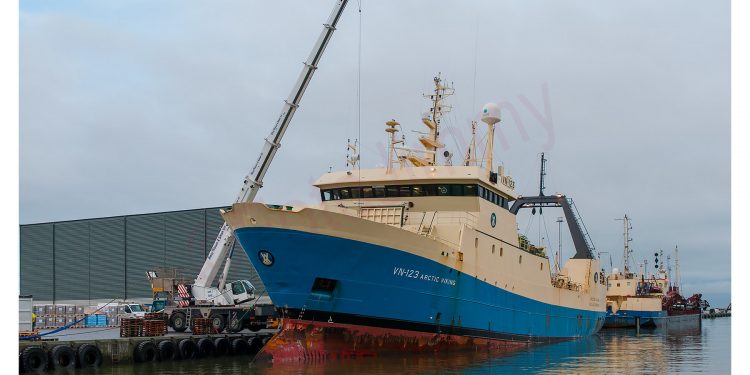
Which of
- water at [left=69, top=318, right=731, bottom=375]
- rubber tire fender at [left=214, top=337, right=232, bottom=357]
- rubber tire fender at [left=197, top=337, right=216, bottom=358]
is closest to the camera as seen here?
water at [left=69, top=318, right=731, bottom=375]

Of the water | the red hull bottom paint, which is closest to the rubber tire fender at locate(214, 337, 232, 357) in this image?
the water

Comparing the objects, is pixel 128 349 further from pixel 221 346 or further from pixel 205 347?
pixel 221 346

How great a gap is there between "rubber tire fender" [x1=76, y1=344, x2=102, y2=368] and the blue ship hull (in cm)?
608

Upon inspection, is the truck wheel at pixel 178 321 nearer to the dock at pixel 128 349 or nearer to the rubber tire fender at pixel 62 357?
the dock at pixel 128 349

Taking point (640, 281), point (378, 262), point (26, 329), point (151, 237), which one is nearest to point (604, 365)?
point (378, 262)

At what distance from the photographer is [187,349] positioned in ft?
96.5

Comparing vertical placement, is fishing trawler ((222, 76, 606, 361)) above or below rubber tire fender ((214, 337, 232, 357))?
above

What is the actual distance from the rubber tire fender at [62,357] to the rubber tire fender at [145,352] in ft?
7.99

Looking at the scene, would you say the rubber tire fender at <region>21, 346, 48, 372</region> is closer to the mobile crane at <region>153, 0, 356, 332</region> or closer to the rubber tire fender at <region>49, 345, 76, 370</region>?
the rubber tire fender at <region>49, 345, 76, 370</region>

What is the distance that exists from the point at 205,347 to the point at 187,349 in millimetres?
898

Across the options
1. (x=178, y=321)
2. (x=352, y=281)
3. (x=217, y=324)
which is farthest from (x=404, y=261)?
(x=178, y=321)

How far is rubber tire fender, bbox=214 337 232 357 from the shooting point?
100ft

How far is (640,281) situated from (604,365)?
5529 cm

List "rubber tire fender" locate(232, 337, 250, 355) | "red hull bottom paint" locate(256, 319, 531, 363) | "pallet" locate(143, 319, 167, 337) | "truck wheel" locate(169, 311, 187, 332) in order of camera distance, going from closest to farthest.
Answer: "red hull bottom paint" locate(256, 319, 531, 363) → "pallet" locate(143, 319, 167, 337) → "rubber tire fender" locate(232, 337, 250, 355) → "truck wheel" locate(169, 311, 187, 332)
